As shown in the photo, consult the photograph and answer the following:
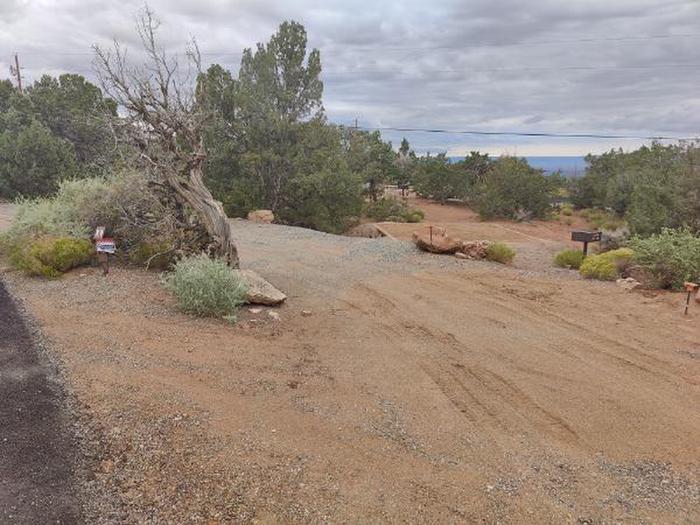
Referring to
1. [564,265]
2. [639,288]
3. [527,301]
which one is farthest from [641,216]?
[527,301]

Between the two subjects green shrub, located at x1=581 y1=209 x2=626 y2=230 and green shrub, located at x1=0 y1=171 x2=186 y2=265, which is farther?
Result: green shrub, located at x1=581 y1=209 x2=626 y2=230

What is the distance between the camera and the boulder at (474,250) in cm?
1188

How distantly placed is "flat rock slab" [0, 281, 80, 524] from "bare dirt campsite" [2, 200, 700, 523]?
0.52 ft

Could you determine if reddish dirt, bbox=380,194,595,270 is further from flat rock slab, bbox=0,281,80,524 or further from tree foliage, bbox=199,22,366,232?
flat rock slab, bbox=0,281,80,524

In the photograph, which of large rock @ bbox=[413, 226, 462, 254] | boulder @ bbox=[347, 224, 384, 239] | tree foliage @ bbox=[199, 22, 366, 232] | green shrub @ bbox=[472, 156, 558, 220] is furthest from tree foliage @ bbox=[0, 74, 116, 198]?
green shrub @ bbox=[472, 156, 558, 220]

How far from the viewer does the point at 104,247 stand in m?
9.03

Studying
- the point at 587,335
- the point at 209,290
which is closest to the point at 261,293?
the point at 209,290

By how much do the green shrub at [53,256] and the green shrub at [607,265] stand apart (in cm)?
873

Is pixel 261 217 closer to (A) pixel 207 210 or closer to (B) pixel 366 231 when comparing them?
(B) pixel 366 231

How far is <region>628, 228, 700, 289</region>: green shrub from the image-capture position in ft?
29.5

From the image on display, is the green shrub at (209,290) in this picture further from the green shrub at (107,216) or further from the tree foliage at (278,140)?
the tree foliage at (278,140)

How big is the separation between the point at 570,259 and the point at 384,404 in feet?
26.7

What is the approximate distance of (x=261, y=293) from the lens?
26.2 feet

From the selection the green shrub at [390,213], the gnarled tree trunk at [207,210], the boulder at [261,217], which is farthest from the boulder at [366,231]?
the gnarled tree trunk at [207,210]
